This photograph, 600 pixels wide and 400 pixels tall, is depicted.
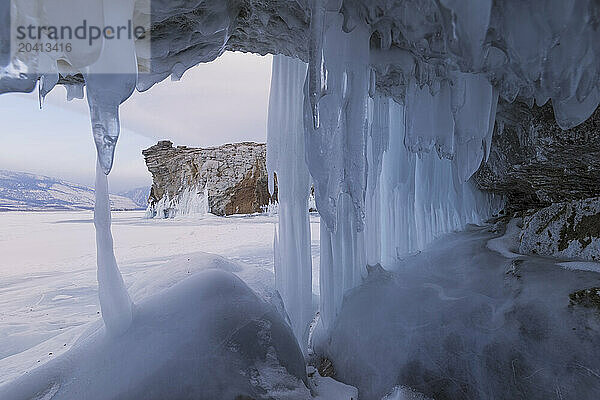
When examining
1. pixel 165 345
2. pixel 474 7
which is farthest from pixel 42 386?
pixel 474 7

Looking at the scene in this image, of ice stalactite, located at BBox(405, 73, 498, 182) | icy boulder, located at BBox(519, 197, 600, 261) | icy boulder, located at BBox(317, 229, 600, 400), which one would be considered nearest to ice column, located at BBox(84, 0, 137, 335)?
ice stalactite, located at BBox(405, 73, 498, 182)

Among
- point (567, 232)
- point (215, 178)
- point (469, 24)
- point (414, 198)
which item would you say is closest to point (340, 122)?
point (469, 24)

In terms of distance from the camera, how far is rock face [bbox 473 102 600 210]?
2.71 metres

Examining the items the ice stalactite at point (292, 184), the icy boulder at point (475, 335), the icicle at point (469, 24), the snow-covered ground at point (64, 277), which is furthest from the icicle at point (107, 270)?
the icicle at point (469, 24)

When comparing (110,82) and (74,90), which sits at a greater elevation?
(74,90)

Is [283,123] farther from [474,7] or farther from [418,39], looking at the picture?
[474,7]

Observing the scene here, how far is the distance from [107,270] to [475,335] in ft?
8.08

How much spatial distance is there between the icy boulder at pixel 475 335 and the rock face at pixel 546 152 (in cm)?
90

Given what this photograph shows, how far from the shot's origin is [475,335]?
2.50 m

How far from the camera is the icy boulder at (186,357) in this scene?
185cm

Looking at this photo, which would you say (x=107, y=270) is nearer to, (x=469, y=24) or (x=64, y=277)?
(x=469, y=24)

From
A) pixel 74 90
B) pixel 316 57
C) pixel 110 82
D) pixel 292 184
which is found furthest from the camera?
pixel 292 184

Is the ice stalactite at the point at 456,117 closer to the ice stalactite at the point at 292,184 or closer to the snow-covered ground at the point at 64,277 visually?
the ice stalactite at the point at 292,184

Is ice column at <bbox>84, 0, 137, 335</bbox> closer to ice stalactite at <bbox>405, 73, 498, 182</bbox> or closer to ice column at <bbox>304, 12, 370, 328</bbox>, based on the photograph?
ice column at <bbox>304, 12, 370, 328</bbox>
